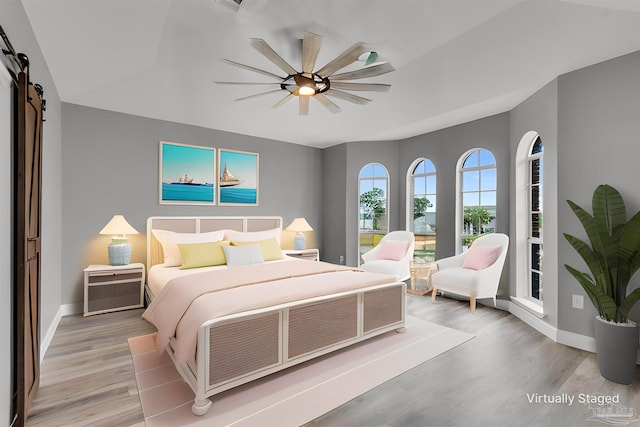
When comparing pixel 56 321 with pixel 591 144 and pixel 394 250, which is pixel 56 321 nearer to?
pixel 394 250

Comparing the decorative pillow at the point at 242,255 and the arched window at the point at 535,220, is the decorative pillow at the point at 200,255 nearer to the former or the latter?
the decorative pillow at the point at 242,255

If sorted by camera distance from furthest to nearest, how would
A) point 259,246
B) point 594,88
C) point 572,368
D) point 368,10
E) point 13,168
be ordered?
point 259,246 → point 594,88 → point 572,368 → point 368,10 → point 13,168

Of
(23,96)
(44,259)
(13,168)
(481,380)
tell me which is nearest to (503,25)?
(481,380)

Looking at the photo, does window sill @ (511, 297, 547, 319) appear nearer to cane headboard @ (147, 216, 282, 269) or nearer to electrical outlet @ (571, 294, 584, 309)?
electrical outlet @ (571, 294, 584, 309)

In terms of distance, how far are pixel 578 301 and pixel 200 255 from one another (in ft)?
12.6

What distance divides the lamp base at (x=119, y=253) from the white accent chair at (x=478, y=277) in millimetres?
3881

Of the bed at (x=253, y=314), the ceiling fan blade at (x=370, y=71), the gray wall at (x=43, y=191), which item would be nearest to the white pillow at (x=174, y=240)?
the bed at (x=253, y=314)

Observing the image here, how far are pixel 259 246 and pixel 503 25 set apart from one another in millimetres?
3313

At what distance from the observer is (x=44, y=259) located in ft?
9.12

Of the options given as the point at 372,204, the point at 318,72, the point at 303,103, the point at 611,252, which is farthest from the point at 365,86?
the point at 372,204

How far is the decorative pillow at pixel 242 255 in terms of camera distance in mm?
3771

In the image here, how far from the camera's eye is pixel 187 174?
4520mm

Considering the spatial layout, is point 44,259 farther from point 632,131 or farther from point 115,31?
point 632,131

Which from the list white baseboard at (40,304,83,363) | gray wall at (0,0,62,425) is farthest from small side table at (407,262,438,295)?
gray wall at (0,0,62,425)
